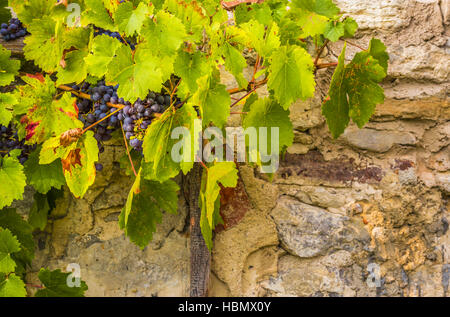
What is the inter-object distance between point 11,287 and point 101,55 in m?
0.58

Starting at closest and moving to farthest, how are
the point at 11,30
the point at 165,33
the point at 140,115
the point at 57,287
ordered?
the point at 165,33
the point at 140,115
the point at 57,287
the point at 11,30

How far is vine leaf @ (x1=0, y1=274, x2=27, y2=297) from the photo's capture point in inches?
36.7

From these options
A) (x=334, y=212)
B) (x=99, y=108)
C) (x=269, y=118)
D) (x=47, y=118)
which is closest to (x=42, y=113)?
(x=47, y=118)

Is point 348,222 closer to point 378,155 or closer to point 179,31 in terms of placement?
point 378,155

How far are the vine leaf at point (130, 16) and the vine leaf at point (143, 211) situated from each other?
346mm

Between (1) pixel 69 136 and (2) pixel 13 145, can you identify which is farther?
(2) pixel 13 145

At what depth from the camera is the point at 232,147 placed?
4.05ft

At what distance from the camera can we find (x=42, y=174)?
3.45ft

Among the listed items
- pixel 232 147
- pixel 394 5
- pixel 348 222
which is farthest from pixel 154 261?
pixel 394 5

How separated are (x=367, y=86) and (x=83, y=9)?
70 centimetres

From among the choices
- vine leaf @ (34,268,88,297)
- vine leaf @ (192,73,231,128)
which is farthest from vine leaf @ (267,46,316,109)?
vine leaf @ (34,268,88,297)

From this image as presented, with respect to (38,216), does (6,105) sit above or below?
above

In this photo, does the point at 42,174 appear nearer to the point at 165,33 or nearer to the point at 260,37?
the point at 165,33

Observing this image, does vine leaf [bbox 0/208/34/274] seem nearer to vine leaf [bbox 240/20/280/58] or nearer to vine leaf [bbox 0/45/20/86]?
vine leaf [bbox 0/45/20/86]
